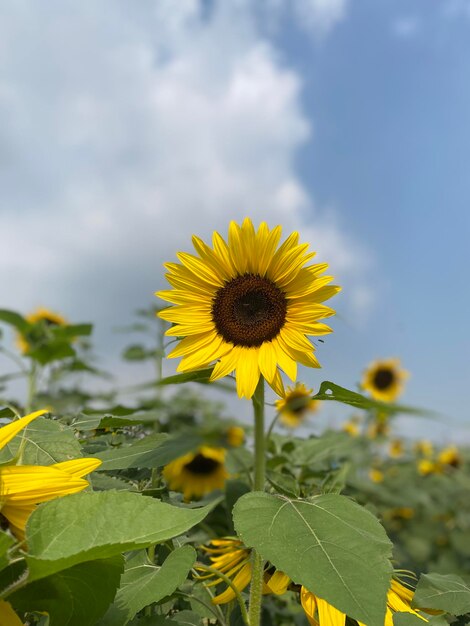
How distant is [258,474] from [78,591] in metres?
0.60

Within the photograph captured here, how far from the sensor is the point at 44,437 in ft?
3.05

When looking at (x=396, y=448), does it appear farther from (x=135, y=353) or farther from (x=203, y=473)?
(x=135, y=353)

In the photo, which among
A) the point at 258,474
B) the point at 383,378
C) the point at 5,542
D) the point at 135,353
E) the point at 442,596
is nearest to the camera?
the point at 5,542

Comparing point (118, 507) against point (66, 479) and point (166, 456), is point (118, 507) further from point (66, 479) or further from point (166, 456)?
point (166, 456)

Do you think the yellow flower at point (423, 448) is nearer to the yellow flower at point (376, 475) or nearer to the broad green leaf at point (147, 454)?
the yellow flower at point (376, 475)

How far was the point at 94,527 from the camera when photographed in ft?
2.17

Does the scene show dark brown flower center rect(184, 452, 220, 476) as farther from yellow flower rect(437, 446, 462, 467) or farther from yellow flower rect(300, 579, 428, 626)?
yellow flower rect(437, 446, 462, 467)

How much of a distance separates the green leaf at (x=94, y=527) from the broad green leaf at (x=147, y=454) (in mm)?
327

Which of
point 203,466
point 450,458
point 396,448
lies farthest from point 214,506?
point 396,448

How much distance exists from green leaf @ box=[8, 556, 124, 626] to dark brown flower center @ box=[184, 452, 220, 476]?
3.13 meters

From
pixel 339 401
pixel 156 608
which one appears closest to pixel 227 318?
pixel 339 401

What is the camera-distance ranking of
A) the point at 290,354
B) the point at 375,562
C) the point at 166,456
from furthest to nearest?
the point at 290,354 → the point at 166,456 → the point at 375,562

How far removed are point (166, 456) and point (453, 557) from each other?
4.20m

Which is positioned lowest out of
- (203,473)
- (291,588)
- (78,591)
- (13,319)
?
(203,473)
